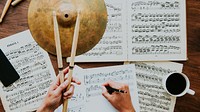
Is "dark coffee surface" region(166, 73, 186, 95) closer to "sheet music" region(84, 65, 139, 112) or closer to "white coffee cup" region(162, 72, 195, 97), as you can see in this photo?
"white coffee cup" region(162, 72, 195, 97)

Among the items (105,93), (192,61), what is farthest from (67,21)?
(192,61)

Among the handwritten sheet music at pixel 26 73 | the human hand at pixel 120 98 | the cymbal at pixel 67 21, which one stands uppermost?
the cymbal at pixel 67 21

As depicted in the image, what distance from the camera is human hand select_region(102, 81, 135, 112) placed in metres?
1.20

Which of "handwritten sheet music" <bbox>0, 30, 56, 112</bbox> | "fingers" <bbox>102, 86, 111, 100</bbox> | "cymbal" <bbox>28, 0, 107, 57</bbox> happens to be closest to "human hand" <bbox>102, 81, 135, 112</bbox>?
"fingers" <bbox>102, 86, 111, 100</bbox>

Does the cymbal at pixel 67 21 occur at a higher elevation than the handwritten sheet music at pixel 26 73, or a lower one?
higher

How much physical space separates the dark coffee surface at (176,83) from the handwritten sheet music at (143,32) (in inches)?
3.2

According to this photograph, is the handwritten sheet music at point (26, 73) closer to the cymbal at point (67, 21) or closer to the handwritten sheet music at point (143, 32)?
the handwritten sheet music at point (143, 32)

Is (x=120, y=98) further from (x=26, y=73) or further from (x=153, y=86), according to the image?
(x=26, y=73)

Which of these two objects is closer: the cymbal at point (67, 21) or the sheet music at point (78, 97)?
the cymbal at point (67, 21)

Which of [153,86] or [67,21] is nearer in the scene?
[67,21]

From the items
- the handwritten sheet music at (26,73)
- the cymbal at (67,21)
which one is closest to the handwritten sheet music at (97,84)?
the handwritten sheet music at (26,73)

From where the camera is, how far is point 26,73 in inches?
48.8

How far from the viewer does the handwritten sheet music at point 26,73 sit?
1.24 metres

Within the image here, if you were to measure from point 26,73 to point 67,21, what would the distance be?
0.71 metres
